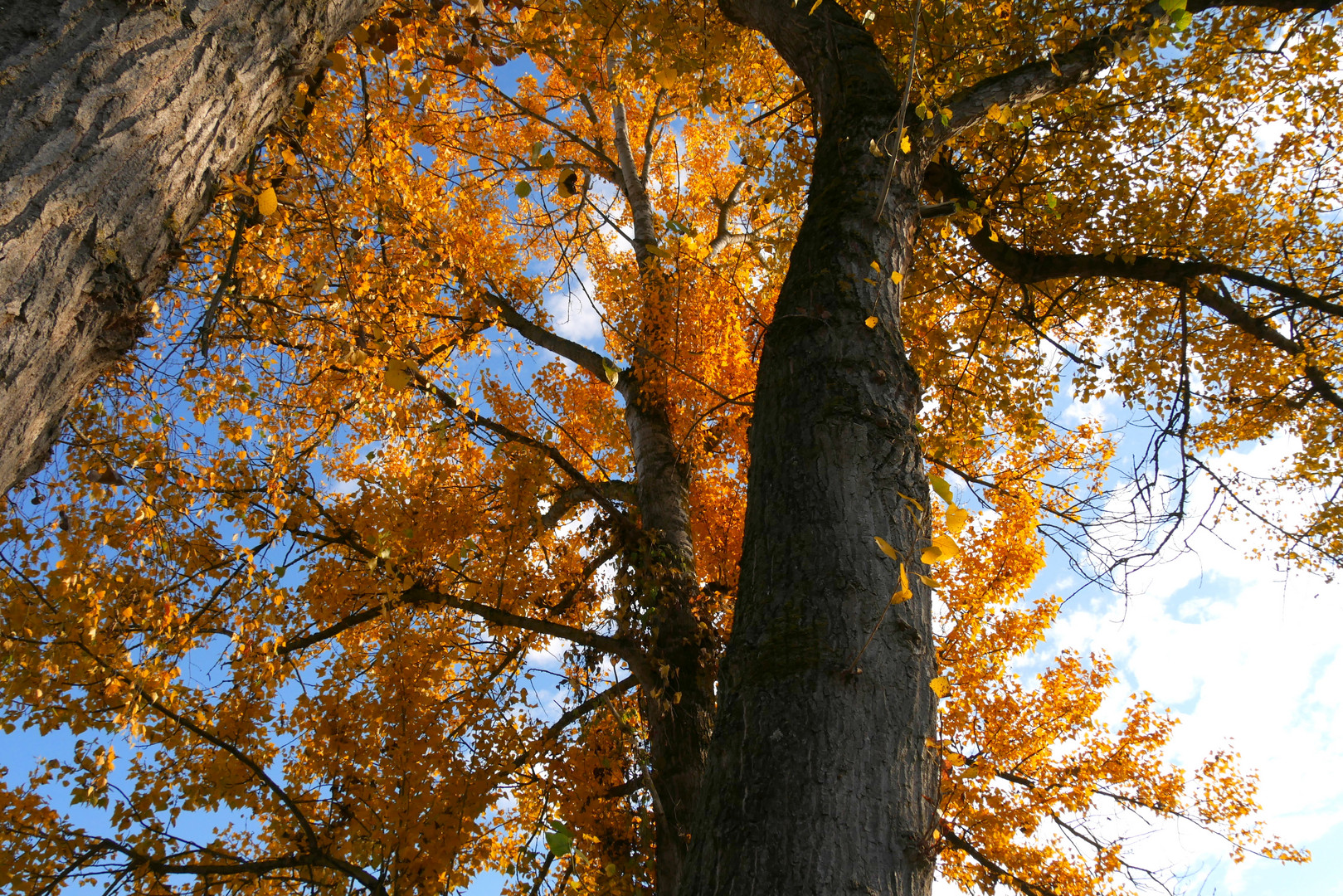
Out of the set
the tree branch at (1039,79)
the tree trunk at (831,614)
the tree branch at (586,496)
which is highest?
the tree branch at (1039,79)

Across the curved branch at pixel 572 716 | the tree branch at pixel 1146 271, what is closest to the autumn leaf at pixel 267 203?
the tree branch at pixel 1146 271

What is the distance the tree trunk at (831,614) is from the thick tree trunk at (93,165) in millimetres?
1445

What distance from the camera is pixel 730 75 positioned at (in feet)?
23.6

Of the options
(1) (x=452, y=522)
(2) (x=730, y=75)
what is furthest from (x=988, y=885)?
(2) (x=730, y=75)

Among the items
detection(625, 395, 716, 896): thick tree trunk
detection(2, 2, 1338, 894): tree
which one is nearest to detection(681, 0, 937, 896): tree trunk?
detection(2, 2, 1338, 894): tree

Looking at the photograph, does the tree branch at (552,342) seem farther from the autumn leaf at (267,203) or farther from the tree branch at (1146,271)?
the autumn leaf at (267,203)

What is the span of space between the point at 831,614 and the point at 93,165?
1.66 metres

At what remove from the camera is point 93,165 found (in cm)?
102

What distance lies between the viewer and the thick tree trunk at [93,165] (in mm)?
945

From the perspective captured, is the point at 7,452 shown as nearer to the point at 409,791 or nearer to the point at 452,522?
the point at 409,791

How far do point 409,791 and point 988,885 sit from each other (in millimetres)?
5070

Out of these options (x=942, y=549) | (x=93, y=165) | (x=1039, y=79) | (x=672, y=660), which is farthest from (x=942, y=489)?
(x=672, y=660)

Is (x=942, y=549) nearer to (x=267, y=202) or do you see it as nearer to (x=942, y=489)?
(x=942, y=489)

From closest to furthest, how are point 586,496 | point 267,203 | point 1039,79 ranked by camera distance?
A: point 267,203, point 1039,79, point 586,496
